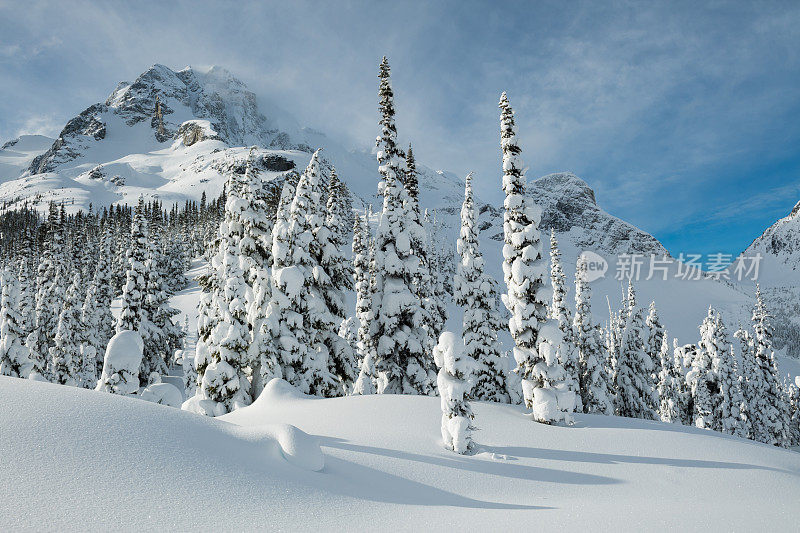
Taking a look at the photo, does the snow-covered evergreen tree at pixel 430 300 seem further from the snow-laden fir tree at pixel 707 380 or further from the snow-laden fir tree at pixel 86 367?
the snow-laden fir tree at pixel 86 367

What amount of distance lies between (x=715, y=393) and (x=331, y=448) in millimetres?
43702

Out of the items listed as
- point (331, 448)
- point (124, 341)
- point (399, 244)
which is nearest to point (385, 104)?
point (399, 244)

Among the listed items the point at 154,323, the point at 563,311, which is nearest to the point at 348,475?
the point at 563,311

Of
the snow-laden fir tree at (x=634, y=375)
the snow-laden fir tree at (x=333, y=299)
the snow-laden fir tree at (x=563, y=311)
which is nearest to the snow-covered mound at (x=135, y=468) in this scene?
the snow-laden fir tree at (x=333, y=299)

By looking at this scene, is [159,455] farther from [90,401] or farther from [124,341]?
[124,341]

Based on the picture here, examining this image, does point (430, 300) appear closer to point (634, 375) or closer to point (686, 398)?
point (634, 375)

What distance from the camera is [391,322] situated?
19.5 m

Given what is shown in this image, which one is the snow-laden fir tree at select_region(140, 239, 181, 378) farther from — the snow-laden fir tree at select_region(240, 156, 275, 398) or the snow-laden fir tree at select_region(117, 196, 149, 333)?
the snow-laden fir tree at select_region(240, 156, 275, 398)

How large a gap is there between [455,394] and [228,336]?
38.0 ft

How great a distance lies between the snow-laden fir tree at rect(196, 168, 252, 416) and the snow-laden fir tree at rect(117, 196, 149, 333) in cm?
1392

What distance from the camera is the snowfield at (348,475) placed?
4.46 m

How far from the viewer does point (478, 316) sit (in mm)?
23219

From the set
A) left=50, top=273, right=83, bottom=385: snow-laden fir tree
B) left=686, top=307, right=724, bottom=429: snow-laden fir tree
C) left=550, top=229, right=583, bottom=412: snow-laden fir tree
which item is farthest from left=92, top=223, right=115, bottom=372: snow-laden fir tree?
left=686, top=307, right=724, bottom=429: snow-laden fir tree

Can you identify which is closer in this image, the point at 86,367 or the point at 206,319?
the point at 206,319
